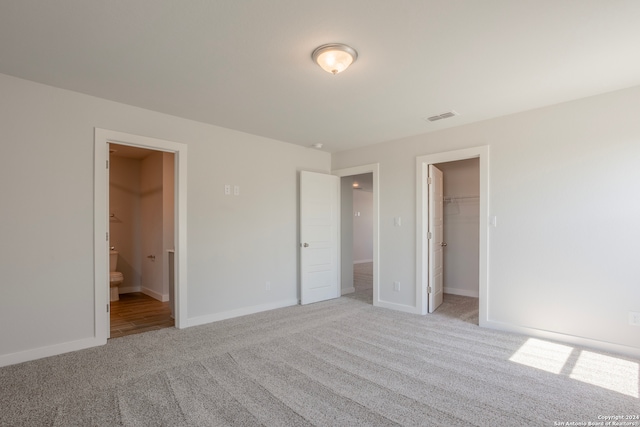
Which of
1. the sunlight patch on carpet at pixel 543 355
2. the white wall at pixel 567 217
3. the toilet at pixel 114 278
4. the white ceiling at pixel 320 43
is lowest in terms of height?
the sunlight patch on carpet at pixel 543 355

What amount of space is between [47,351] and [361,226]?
8.38m

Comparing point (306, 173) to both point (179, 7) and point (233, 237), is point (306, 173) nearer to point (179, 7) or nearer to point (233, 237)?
point (233, 237)

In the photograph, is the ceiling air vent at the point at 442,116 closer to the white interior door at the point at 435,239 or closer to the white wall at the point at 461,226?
the white interior door at the point at 435,239

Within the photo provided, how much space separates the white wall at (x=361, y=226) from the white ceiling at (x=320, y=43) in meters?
6.61

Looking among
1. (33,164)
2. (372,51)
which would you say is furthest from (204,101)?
(372,51)

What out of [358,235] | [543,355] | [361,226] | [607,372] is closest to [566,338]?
[543,355]

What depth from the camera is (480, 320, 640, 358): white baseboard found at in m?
3.01

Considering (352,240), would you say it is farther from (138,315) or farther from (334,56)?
(334,56)

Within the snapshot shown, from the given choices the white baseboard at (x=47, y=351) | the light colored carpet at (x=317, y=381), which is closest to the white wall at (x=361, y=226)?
the light colored carpet at (x=317, y=381)

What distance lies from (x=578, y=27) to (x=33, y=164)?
437 centimetres

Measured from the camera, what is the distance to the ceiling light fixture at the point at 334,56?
2305mm

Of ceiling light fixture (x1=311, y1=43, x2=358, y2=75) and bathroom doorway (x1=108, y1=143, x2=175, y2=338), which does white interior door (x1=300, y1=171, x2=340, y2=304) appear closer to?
bathroom doorway (x1=108, y1=143, x2=175, y2=338)

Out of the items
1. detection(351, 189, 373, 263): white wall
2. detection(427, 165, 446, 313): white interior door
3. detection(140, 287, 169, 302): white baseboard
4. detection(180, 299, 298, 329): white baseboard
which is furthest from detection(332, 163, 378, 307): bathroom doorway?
detection(140, 287, 169, 302): white baseboard

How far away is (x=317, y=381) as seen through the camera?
252 cm
